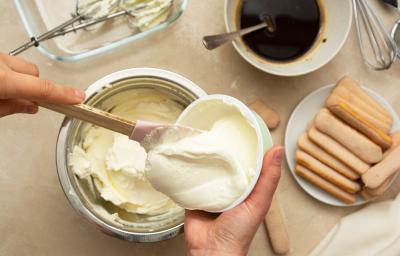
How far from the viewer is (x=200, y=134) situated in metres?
0.69

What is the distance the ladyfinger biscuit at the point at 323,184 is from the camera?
91 centimetres

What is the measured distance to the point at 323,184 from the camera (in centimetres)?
91

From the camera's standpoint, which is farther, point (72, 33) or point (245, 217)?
point (72, 33)

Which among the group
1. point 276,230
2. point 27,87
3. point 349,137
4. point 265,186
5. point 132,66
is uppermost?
point 27,87

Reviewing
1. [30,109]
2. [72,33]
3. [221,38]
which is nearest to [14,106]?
[30,109]

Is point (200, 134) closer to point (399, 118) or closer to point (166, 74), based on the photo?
point (166, 74)

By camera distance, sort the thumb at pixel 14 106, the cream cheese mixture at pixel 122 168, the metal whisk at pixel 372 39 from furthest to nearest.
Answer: the metal whisk at pixel 372 39 → the cream cheese mixture at pixel 122 168 → the thumb at pixel 14 106

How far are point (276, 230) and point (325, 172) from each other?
0.46 feet

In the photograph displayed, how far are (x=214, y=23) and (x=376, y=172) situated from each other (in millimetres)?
406

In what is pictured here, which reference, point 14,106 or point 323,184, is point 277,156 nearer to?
point 323,184

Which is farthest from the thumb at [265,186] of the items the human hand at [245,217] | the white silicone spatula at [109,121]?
the white silicone spatula at [109,121]

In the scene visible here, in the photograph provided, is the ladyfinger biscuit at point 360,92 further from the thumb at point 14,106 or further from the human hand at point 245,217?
the thumb at point 14,106

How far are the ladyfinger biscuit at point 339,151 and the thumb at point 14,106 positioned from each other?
490mm

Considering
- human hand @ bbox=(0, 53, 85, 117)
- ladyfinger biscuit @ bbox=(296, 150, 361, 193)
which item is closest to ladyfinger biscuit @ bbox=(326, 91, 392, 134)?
ladyfinger biscuit @ bbox=(296, 150, 361, 193)
